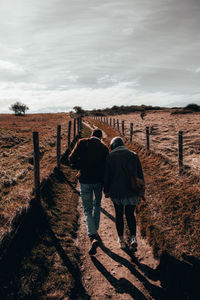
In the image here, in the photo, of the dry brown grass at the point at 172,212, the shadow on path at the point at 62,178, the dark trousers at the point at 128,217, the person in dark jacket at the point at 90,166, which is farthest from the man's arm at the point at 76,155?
the shadow on path at the point at 62,178

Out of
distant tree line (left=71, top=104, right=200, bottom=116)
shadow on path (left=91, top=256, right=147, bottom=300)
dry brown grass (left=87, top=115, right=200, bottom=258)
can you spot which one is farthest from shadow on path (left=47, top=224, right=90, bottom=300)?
distant tree line (left=71, top=104, right=200, bottom=116)

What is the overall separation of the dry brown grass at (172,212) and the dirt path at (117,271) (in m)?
0.41

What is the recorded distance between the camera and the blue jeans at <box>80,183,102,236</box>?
442 cm

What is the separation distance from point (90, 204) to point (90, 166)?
931mm

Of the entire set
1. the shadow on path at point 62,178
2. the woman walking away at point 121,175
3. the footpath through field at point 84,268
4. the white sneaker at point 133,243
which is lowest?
the footpath through field at point 84,268

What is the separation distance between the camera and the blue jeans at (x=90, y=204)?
4418mm

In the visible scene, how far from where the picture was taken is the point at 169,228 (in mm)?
4871

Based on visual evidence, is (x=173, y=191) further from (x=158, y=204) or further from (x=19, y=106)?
(x=19, y=106)

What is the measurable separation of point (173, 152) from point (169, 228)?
648cm

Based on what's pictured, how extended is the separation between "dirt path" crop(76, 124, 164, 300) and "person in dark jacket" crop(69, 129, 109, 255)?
1.05 feet

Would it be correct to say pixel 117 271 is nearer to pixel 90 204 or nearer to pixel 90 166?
pixel 90 204

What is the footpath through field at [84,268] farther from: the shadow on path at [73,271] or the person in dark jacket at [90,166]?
the person in dark jacket at [90,166]

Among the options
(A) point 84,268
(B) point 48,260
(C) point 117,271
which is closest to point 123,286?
(C) point 117,271

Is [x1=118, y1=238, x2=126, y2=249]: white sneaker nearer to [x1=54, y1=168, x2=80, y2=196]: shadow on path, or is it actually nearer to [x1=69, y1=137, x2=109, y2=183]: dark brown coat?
[x1=69, y1=137, x2=109, y2=183]: dark brown coat
